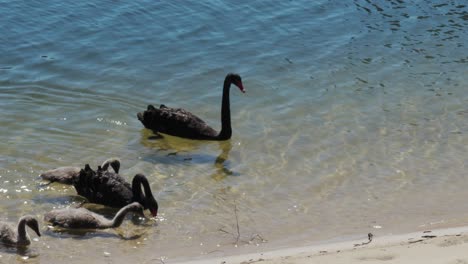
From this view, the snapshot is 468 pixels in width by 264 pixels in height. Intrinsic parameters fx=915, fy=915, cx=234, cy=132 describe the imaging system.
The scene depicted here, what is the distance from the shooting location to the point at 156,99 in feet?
39.9

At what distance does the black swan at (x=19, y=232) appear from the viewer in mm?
7504

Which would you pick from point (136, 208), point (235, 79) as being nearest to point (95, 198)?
point (136, 208)

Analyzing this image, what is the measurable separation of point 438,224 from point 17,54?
7555 mm

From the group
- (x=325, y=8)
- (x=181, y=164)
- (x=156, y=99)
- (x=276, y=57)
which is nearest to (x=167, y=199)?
(x=181, y=164)

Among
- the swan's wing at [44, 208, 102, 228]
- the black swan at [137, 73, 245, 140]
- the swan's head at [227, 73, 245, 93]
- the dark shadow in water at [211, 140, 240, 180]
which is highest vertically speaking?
the swan's head at [227, 73, 245, 93]

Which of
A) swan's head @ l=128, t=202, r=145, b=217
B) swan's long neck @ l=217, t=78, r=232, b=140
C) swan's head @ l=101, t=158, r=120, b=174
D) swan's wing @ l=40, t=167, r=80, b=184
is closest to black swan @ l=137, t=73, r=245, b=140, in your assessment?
swan's long neck @ l=217, t=78, r=232, b=140

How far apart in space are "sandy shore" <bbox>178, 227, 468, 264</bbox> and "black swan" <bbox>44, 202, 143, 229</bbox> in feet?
4.03

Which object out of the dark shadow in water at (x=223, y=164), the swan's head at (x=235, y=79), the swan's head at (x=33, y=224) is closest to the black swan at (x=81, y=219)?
the swan's head at (x=33, y=224)

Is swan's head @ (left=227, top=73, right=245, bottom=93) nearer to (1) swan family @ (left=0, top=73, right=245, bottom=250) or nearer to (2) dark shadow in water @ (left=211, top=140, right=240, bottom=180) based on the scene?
(1) swan family @ (left=0, top=73, right=245, bottom=250)

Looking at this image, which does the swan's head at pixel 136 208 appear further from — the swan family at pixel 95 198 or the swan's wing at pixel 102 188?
the swan's wing at pixel 102 188

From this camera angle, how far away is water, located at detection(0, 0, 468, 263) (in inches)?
327

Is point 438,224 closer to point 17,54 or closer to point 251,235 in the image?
point 251,235

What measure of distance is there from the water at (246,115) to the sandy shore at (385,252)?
38 cm

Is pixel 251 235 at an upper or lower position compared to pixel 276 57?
lower
